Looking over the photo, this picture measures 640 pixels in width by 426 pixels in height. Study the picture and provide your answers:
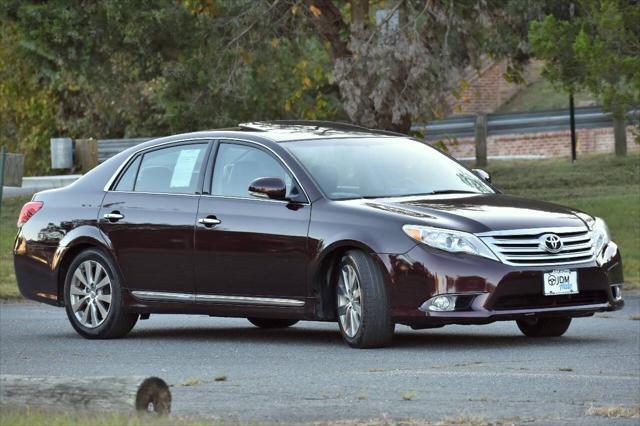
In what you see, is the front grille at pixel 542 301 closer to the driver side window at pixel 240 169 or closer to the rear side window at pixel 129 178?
the driver side window at pixel 240 169

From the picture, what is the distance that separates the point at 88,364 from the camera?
11766 millimetres

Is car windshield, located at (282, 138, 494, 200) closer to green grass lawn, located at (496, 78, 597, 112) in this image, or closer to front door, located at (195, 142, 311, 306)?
front door, located at (195, 142, 311, 306)

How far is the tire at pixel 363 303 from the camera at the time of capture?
12.0 metres

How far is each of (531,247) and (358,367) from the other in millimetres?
1665

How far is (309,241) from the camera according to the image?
488 inches

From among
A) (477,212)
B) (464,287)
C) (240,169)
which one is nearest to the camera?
(464,287)

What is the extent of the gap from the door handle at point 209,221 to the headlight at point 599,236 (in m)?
2.75

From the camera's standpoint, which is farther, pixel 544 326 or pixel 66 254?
pixel 66 254

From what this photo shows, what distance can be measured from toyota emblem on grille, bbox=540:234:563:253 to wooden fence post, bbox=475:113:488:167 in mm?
25343

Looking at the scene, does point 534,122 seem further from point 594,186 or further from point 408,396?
point 408,396

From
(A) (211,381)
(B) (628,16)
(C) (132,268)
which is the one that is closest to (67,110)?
(B) (628,16)

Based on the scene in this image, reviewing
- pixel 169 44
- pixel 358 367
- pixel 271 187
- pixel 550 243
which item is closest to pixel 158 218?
pixel 271 187

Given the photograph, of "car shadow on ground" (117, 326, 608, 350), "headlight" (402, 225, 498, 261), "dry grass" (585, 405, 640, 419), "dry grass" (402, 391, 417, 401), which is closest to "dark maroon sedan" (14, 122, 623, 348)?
"headlight" (402, 225, 498, 261)

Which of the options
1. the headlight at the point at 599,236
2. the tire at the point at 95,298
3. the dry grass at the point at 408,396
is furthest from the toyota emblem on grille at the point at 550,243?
the tire at the point at 95,298
